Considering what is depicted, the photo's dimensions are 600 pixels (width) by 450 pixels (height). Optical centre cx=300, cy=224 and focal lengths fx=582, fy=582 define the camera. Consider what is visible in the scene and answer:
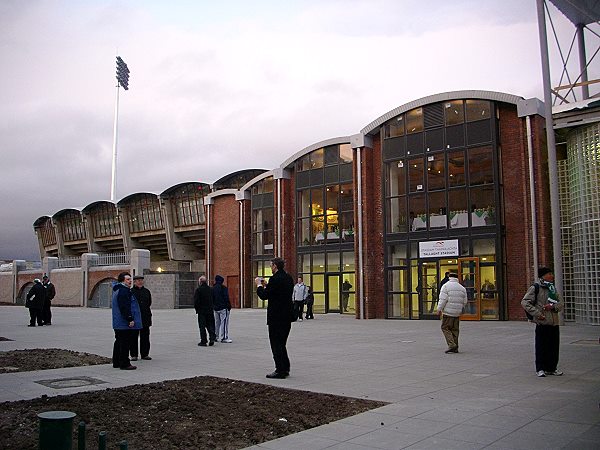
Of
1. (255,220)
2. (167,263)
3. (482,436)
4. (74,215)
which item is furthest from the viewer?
(74,215)

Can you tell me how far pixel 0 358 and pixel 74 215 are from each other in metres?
59.4

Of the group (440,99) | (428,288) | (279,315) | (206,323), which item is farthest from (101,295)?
(279,315)

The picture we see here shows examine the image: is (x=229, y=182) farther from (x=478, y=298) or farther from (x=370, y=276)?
(x=478, y=298)

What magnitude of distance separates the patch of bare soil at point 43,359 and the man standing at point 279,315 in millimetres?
4166

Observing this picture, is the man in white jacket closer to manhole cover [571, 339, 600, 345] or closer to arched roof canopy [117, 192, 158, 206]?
manhole cover [571, 339, 600, 345]

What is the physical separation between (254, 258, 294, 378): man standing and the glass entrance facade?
15.9 meters

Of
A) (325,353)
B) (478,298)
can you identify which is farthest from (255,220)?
(325,353)

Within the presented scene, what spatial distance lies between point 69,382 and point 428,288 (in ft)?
60.9

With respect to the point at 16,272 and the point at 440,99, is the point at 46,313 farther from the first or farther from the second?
the point at 16,272

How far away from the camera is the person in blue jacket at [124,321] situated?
35.5ft

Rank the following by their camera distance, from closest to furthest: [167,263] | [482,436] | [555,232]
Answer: [482,436], [555,232], [167,263]

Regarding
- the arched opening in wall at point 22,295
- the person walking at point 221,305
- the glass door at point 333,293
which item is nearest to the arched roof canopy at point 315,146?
the glass door at point 333,293

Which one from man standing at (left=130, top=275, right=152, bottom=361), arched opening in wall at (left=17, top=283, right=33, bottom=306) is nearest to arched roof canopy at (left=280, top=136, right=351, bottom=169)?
man standing at (left=130, top=275, right=152, bottom=361)

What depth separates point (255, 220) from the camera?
38031 mm
